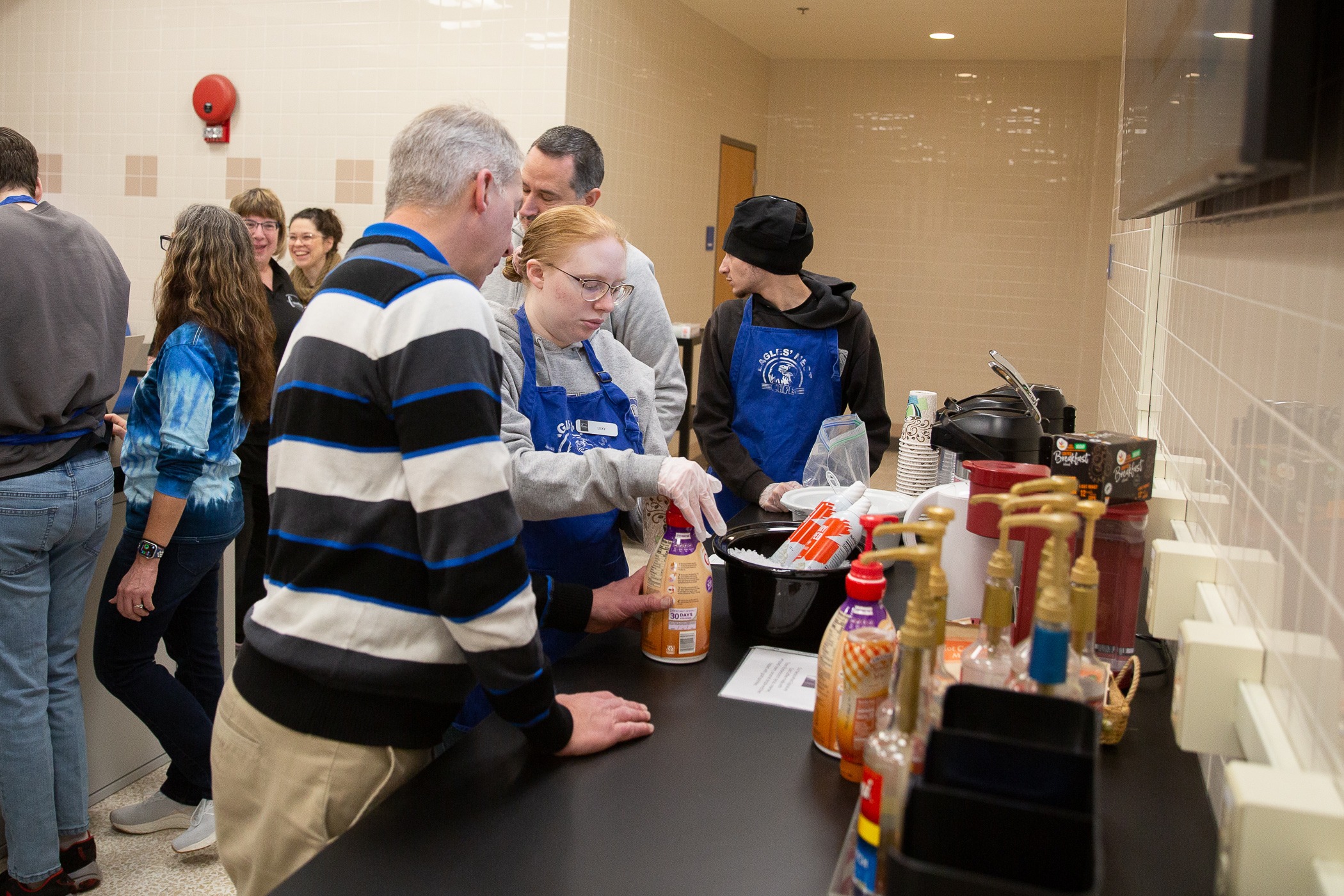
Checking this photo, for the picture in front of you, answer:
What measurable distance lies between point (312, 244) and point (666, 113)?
2.87 meters

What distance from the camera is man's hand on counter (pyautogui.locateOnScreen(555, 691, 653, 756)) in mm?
1317

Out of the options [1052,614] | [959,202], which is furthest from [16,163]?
[959,202]

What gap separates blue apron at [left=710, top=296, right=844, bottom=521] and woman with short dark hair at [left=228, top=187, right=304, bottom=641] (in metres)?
1.74

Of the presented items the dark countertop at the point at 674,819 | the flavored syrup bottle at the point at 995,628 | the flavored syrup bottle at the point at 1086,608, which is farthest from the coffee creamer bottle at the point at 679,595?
the flavored syrup bottle at the point at 1086,608

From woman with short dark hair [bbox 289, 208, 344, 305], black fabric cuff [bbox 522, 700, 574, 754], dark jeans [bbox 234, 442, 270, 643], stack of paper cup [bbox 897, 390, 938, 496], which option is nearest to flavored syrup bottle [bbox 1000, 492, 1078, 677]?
black fabric cuff [bbox 522, 700, 574, 754]

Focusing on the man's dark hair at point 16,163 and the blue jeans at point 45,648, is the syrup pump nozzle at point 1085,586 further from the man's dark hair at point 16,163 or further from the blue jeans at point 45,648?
the man's dark hair at point 16,163

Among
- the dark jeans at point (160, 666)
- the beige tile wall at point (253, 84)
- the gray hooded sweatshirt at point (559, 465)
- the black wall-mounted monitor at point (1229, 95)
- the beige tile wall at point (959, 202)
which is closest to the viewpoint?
the black wall-mounted monitor at point (1229, 95)

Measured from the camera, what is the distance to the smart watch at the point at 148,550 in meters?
2.52

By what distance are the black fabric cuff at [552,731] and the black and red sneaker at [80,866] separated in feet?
6.15

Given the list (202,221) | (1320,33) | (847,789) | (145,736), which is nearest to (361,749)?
(847,789)

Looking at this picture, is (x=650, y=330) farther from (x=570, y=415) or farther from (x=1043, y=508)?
(x=1043, y=508)

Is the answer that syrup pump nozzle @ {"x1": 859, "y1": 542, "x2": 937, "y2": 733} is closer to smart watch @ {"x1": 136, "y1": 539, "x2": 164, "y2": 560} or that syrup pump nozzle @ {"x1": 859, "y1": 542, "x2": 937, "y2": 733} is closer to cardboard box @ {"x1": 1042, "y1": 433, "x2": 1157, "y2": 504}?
cardboard box @ {"x1": 1042, "y1": 433, "x2": 1157, "y2": 504}

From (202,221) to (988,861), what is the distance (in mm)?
2504

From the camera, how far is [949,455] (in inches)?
97.0
